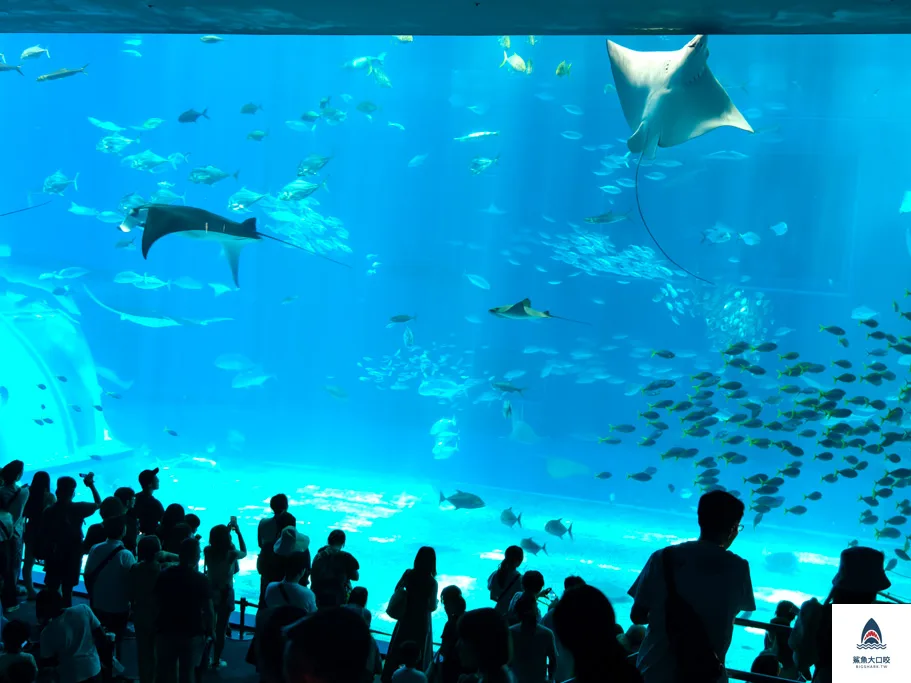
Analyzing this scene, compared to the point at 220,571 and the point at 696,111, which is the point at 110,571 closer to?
the point at 220,571

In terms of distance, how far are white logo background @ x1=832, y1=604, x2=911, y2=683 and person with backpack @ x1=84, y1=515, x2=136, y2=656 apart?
9.59 ft

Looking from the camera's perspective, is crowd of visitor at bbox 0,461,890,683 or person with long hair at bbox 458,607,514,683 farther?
person with long hair at bbox 458,607,514,683

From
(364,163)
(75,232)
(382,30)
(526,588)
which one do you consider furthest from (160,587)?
(75,232)

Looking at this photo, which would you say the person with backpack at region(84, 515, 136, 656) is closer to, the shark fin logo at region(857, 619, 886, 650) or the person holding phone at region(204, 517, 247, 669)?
the person holding phone at region(204, 517, 247, 669)

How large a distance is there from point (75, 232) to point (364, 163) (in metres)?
21.3

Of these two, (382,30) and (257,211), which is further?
(257,211)

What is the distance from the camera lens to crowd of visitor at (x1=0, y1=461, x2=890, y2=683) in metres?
1.39

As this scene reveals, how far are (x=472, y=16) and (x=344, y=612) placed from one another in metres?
2.58

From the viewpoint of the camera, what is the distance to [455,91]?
30.2m

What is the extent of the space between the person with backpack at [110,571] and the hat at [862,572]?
2.96 meters

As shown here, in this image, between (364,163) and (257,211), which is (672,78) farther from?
(364,163)

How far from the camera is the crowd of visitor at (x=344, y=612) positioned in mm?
1389

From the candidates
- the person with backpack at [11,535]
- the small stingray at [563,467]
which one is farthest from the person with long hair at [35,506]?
the small stingray at [563,467]

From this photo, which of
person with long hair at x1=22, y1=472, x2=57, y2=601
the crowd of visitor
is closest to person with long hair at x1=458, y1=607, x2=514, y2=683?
the crowd of visitor
